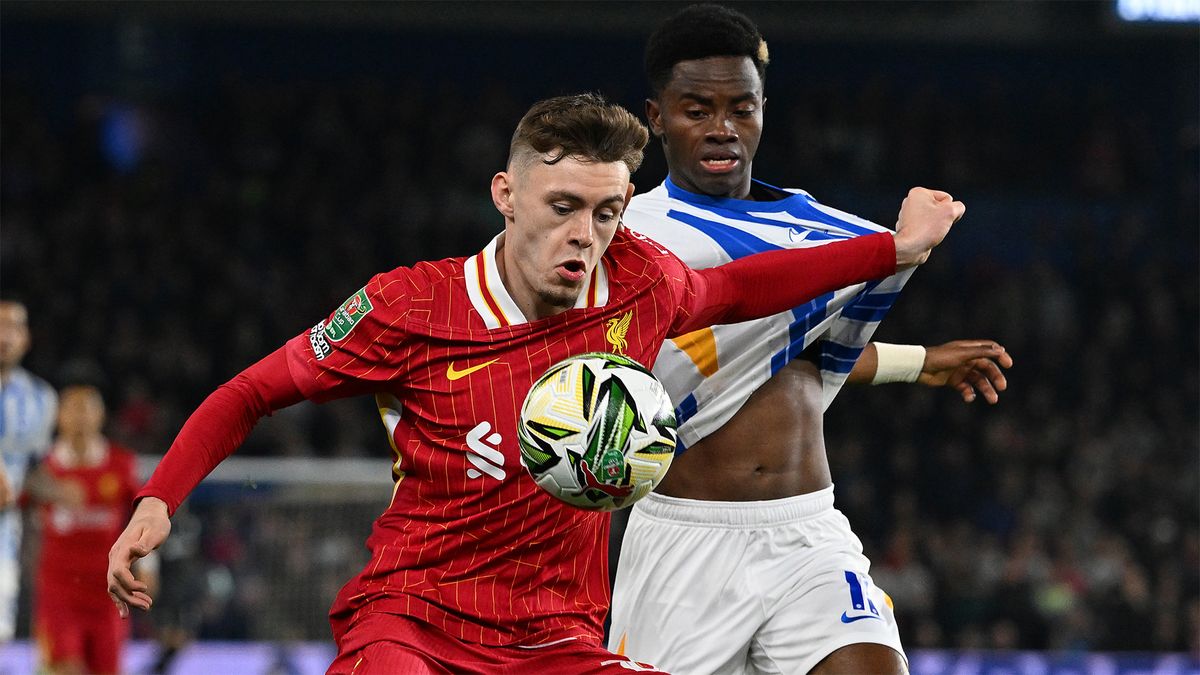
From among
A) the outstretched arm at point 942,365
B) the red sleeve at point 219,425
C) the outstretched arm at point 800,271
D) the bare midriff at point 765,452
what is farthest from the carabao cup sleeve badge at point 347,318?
the outstretched arm at point 942,365

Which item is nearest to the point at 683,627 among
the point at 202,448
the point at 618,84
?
the point at 202,448

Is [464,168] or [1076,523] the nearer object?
[1076,523]

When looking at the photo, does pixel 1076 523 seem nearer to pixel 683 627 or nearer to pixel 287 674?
pixel 287 674

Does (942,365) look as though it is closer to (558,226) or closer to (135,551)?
A: (558,226)

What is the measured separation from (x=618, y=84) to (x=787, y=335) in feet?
50.2

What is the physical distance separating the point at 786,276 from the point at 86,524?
637 centimetres

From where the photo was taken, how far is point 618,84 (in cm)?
1888

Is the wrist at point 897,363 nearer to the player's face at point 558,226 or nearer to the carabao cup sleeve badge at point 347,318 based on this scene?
the player's face at point 558,226

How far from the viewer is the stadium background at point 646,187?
38.5 feet

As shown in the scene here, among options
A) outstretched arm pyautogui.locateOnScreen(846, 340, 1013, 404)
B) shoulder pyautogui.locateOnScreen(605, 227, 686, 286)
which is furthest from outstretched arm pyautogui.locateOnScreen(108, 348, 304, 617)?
outstretched arm pyautogui.locateOnScreen(846, 340, 1013, 404)

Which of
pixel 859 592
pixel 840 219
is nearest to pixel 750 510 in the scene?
pixel 859 592

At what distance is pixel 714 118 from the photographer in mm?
3971

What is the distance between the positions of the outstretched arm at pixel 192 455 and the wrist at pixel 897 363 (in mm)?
1907

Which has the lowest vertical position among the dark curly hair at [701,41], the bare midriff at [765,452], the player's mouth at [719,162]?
the bare midriff at [765,452]
